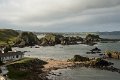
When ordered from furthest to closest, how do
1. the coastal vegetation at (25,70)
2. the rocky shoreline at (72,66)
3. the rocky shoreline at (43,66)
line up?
1. the rocky shoreline at (72,66)
2. the rocky shoreline at (43,66)
3. the coastal vegetation at (25,70)

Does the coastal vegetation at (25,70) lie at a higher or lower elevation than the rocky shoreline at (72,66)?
higher

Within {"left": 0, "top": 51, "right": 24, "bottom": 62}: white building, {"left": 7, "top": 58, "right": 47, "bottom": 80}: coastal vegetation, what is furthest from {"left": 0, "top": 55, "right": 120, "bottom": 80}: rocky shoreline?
{"left": 0, "top": 51, "right": 24, "bottom": 62}: white building

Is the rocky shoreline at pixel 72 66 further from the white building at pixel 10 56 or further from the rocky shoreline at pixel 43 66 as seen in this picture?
the white building at pixel 10 56

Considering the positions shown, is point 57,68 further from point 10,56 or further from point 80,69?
point 10,56

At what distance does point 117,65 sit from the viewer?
11069cm

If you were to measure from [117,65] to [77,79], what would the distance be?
30691 millimetres

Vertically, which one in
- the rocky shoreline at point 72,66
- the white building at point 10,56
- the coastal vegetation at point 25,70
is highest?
the white building at point 10,56

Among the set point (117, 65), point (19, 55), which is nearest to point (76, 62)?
point (117, 65)

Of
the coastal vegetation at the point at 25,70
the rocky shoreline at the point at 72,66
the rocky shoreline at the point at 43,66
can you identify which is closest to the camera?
the coastal vegetation at the point at 25,70

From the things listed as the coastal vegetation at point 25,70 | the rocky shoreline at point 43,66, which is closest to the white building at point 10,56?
the rocky shoreline at point 43,66

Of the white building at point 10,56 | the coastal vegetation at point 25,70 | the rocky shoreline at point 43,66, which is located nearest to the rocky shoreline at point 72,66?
the rocky shoreline at point 43,66

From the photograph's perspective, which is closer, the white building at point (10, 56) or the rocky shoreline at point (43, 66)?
the rocky shoreline at point (43, 66)

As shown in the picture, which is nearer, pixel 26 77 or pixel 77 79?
pixel 26 77

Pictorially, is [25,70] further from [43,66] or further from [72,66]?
[72,66]
